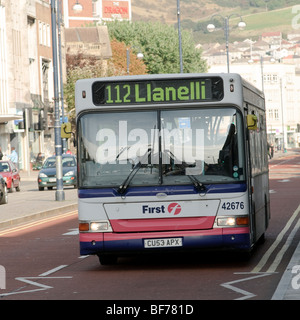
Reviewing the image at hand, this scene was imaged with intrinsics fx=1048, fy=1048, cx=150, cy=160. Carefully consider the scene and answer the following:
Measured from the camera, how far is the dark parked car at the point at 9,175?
45.4 m

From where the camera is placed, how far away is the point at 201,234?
14141mm

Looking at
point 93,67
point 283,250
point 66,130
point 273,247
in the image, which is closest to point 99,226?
point 66,130

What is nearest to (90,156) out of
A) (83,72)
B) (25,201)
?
(25,201)

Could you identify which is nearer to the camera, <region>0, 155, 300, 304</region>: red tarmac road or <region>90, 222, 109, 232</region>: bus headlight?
<region>0, 155, 300, 304</region>: red tarmac road

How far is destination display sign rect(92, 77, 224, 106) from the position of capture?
1452 centimetres

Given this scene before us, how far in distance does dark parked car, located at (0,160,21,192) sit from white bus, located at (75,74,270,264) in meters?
31.1

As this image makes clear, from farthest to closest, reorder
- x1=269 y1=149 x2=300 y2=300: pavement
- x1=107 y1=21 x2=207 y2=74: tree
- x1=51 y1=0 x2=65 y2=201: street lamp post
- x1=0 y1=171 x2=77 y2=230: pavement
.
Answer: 1. x1=107 y1=21 x2=207 y2=74: tree
2. x1=51 y1=0 x2=65 y2=201: street lamp post
3. x1=0 y1=171 x2=77 y2=230: pavement
4. x1=269 y1=149 x2=300 y2=300: pavement

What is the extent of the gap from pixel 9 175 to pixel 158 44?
6381 centimetres

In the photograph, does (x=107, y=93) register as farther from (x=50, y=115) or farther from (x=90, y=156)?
(x=50, y=115)

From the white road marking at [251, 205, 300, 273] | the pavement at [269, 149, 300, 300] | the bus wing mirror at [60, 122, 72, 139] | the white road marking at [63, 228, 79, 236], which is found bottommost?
the white road marking at [63, 228, 79, 236]

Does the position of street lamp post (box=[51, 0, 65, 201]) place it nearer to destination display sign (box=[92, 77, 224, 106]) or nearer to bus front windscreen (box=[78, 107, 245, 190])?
destination display sign (box=[92, 77, 224, 106])

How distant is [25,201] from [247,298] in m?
25.3

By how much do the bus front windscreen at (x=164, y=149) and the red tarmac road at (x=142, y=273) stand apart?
1.28m

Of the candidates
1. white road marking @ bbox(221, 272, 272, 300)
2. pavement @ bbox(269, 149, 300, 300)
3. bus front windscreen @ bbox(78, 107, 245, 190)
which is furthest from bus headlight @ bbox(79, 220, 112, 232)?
pavement @ bbox(269, 149, 300, 300)
